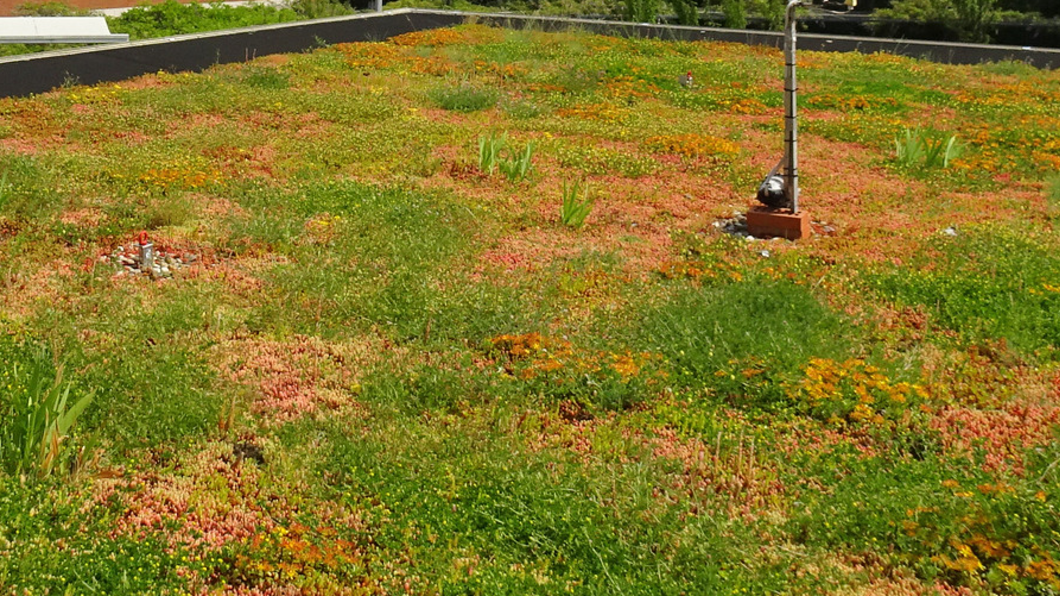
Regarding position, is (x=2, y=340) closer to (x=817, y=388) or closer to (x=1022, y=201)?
(x=817, y=388)

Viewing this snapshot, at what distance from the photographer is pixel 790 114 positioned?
9.89 meters

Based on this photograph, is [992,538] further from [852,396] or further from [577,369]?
[577,369]

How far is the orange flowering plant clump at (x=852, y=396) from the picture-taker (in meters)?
6.28

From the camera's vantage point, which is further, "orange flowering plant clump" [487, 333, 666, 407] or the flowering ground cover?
"orange flowering plant clump" [487, 333, 666, 407]

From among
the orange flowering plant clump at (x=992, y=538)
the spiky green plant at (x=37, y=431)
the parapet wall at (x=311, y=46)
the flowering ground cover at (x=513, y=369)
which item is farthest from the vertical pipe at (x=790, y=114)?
the parapet wall at (x=311, y=46)

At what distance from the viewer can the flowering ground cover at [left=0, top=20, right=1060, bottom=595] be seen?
4.81 meters

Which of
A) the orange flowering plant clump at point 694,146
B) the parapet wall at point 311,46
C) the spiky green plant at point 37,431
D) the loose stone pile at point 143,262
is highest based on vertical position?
the parapet wall at point 311,46

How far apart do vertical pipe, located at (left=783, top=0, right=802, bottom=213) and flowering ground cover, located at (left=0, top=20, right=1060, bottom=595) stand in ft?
2.28

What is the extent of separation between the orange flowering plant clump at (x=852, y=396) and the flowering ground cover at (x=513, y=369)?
0.02 m

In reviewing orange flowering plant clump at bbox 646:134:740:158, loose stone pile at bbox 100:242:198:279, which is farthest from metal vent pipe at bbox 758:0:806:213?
loose stone pile at bbox 100:242:198:279

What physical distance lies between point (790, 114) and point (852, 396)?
4.38 meters

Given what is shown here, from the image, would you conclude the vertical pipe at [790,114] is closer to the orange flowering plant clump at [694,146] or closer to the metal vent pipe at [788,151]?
the metal vent pipe at [788,151]

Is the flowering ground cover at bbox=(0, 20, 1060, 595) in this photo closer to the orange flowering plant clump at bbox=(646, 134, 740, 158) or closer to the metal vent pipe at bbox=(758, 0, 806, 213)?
the orange flowering plant clump at bbox=(646, 134, 740, 158)

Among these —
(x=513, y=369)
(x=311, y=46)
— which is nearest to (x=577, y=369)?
(x=513, y=369)
